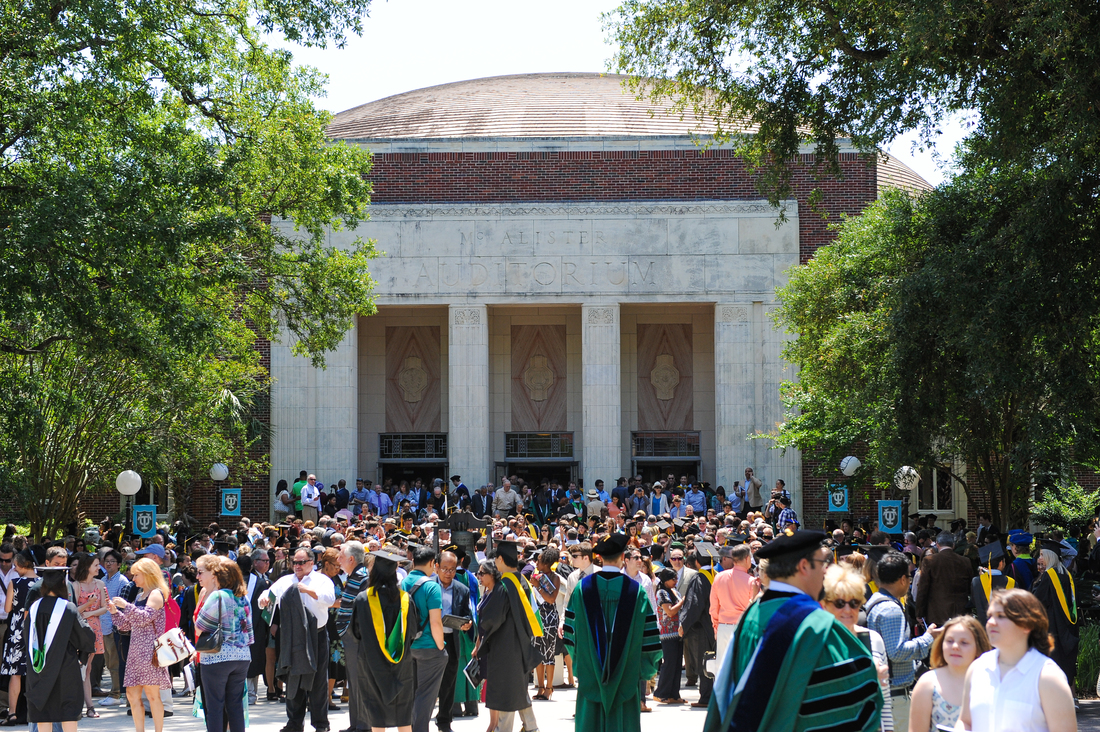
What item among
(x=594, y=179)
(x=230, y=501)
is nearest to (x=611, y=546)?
(x=230, y=501)

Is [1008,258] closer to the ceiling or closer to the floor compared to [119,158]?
closer to the floor

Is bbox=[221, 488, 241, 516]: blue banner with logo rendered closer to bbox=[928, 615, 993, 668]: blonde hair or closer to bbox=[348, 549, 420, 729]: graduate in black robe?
bbox=[348, 549, 420, 729]: graduate in black robe

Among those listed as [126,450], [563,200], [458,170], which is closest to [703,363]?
[563,200]

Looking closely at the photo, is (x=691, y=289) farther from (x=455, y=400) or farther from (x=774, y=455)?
(x=455, y=400)

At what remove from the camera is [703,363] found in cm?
Result: 3741

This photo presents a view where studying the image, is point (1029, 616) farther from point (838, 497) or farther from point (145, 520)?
point (838, 497)

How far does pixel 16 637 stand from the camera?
36.3 ft

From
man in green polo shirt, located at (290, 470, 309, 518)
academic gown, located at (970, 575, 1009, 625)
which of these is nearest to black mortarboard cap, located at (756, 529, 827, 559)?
academic gown, located at (970, 575, 1009, 625)

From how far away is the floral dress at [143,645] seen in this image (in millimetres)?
10109

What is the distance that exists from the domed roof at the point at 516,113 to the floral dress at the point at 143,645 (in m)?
26.9

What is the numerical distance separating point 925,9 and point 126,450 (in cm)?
1897

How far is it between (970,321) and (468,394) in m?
21.0

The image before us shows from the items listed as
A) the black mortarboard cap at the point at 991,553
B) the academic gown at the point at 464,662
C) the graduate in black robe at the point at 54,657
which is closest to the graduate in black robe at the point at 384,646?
the graduate in black robe at the point at 54,657

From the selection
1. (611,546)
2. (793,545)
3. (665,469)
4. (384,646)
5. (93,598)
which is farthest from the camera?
(665,469)
